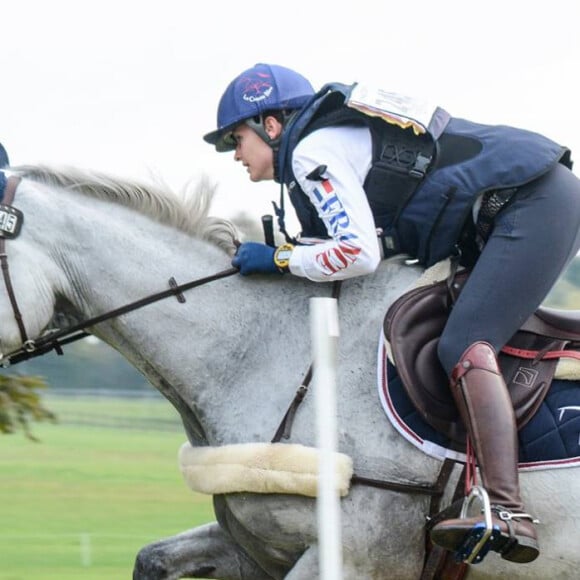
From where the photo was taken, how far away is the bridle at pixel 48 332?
5.09 metres

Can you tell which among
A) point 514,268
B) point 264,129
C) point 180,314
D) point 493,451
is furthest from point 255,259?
point 493,451

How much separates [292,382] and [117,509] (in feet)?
45.0

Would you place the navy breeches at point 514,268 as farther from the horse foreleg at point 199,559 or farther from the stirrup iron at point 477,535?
the horse foreleg at point 199,559

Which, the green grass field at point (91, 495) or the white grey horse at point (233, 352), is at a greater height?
the white grey horse at point (233, 352)

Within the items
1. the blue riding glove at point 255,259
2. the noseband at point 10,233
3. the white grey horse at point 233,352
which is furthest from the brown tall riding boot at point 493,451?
the noseband at point 10,233

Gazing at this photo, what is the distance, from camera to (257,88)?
5.14m

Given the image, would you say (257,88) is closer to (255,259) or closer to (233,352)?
Result: (255,259)

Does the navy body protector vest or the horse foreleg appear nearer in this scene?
the navy body protector vest

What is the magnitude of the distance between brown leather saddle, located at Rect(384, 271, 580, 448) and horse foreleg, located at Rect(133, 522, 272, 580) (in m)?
1.04

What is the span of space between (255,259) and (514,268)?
97 centimetres

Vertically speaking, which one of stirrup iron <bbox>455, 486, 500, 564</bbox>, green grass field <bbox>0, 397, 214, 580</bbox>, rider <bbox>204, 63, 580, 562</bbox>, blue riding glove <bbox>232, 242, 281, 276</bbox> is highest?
rider <bbox>204, 63, 580, 562</bbox>

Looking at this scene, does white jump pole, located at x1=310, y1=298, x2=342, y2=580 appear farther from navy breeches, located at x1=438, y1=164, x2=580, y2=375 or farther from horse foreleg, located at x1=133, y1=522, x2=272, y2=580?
horse foreleg, located at x1=133, y1=522, x2=272, y2=580

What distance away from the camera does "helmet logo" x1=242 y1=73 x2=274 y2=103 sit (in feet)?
16.8

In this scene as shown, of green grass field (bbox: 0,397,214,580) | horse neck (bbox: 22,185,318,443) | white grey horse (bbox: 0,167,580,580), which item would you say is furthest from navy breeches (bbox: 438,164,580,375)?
green grass field (bbox: 0,397,214,580)
